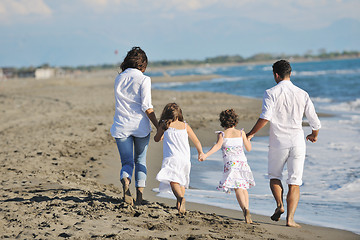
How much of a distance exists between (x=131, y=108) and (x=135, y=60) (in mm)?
→ 541

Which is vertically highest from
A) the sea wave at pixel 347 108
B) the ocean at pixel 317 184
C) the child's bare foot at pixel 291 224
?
the sea wave at pixel 347 108

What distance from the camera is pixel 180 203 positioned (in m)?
4.44

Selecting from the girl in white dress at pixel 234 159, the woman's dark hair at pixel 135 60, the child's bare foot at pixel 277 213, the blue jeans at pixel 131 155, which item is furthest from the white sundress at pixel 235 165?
the woman's dark hair at pixel 135 60

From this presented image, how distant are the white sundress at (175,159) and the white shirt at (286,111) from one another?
2.97 ft

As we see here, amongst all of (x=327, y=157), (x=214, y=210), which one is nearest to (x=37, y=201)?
(x=214, y=210)

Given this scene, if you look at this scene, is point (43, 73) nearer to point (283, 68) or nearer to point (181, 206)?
point (181, 206)

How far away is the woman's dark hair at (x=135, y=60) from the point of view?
181 inches

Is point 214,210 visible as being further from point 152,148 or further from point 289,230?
point 152,148

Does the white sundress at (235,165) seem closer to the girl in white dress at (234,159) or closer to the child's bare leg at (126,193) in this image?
the girl in white dress at (234,159)

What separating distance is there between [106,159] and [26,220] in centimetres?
377

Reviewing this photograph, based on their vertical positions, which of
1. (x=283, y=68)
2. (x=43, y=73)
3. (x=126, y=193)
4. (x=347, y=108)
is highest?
(x=283, y=68)

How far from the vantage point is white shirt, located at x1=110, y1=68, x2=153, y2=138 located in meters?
4.50

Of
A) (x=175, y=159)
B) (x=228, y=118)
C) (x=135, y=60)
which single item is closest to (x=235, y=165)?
(x=228, y=118)

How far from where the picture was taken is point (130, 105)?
4.53 meters
